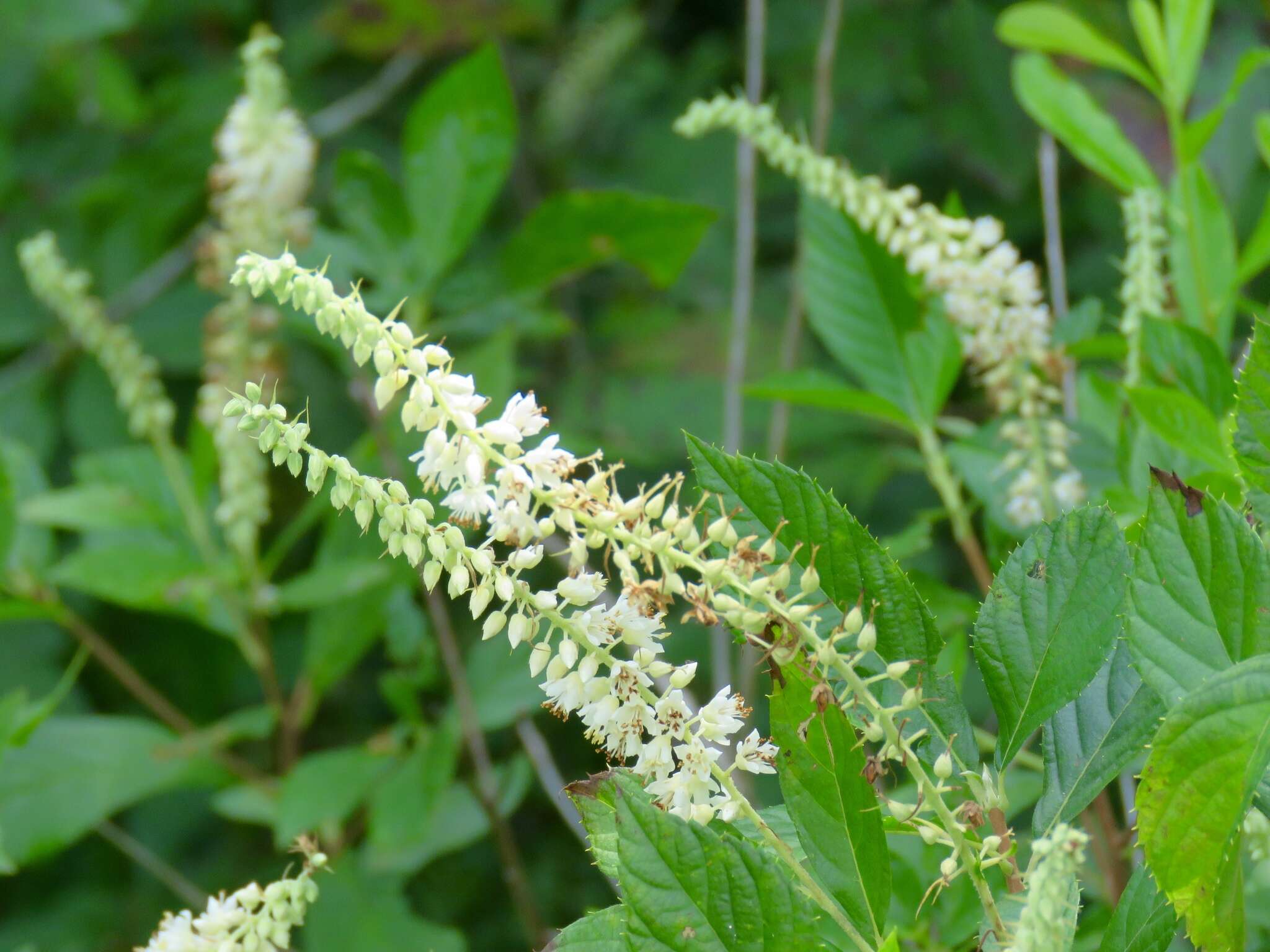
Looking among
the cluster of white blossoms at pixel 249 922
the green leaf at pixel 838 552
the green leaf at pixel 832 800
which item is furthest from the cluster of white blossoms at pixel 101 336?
the green leaf at pixel 832 800

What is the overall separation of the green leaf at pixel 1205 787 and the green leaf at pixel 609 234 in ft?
4.09

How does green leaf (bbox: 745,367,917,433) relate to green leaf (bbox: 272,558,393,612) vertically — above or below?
below

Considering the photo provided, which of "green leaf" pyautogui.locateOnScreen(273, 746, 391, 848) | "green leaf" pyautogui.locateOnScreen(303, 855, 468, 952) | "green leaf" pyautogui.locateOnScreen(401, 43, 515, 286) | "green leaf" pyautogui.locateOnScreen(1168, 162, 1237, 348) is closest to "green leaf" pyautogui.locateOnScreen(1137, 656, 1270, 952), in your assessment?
"green leaf" pyautogui.locateOnScreen(1168, 162, 1237, 348)

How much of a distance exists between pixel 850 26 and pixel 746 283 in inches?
42.6

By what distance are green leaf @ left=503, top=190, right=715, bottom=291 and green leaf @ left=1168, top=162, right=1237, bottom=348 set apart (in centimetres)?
65

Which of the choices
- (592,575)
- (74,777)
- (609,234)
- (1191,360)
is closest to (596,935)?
(592,575)

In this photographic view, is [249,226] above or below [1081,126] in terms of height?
above

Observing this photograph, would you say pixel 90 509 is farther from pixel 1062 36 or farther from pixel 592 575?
pixel 1062 36

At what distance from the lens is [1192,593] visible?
2.22 ft

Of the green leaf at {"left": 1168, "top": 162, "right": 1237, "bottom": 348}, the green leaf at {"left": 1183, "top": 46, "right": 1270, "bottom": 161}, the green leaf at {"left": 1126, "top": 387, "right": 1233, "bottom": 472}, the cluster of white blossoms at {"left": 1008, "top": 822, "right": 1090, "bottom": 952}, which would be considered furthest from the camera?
the green leaf at {"left": 1168, "top": 162, "right": 1237, "bottom": 348}

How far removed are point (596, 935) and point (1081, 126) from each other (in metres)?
1.12

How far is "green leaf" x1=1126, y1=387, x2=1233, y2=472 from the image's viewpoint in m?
0.95

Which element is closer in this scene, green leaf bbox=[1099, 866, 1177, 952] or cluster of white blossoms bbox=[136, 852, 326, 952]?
green leaf bbox=[1099, 866, 1177, 952]

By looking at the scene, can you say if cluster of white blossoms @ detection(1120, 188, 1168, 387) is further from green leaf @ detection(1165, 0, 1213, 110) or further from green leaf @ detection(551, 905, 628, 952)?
green leaf @ detection(551, 905, 628, 952)
